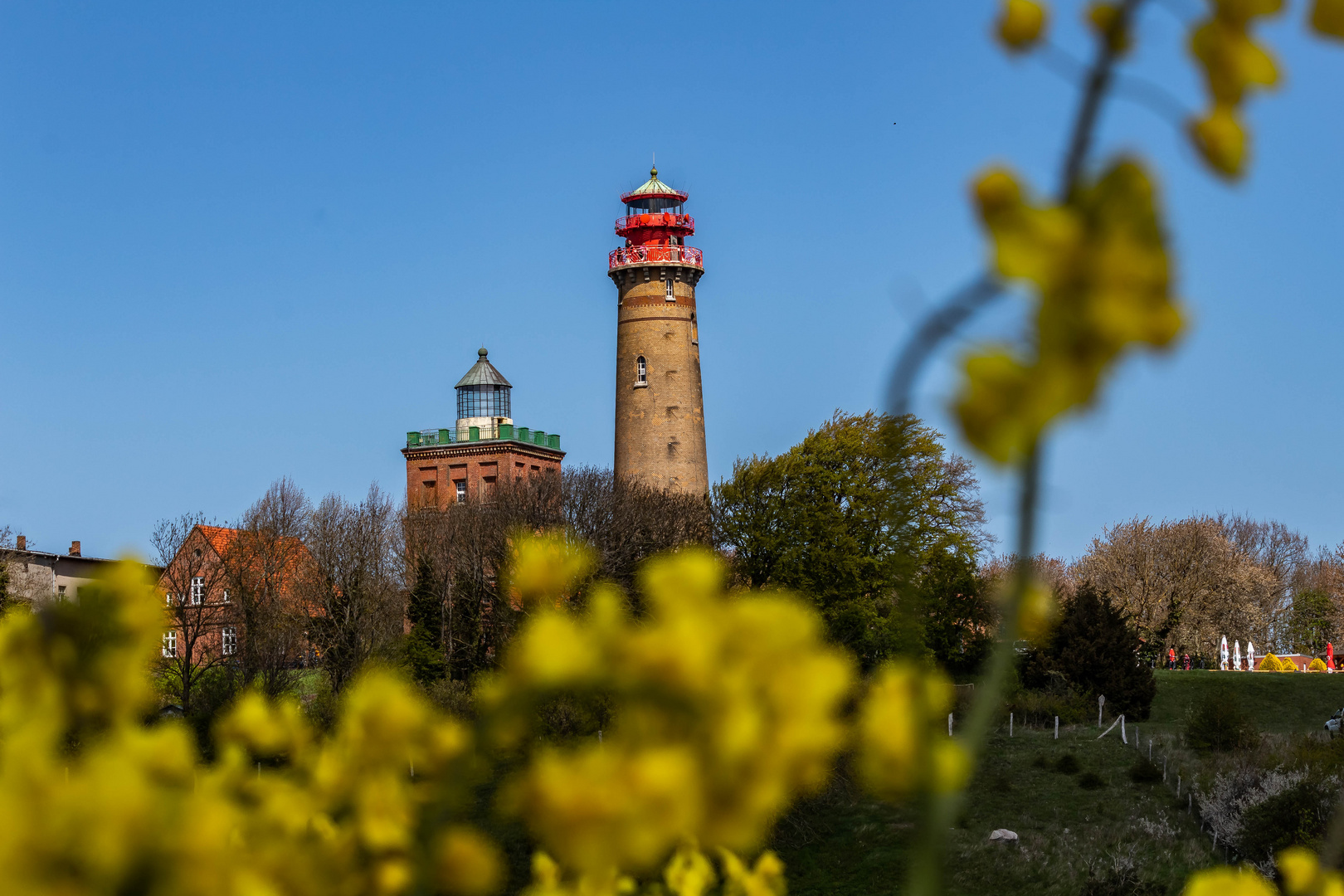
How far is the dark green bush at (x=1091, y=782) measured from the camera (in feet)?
81.4

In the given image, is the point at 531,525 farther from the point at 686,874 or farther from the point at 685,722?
the point at 685,722

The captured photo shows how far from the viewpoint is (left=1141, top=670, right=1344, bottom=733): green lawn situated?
3675 cm

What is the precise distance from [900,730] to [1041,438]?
12.6 inches

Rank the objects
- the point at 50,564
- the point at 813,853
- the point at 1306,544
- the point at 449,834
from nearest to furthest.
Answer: the point at 449,834, the point at 813,853, the point at 50,564, the point at 1306,544

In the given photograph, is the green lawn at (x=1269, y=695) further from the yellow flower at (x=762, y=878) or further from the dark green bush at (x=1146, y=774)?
the yellow flower at (x=762, y=878)

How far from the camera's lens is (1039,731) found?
3152cm

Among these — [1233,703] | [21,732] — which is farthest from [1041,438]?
[1233,703]

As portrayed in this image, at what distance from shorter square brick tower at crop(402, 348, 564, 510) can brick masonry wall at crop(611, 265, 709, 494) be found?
961cm

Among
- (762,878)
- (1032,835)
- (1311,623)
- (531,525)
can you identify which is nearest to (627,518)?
(531,525)

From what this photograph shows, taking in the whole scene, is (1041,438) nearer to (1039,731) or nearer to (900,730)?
(900,730)

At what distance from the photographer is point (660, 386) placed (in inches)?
1914

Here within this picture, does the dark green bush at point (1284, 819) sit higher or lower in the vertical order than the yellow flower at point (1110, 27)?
lower

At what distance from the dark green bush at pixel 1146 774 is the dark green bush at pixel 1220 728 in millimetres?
2458

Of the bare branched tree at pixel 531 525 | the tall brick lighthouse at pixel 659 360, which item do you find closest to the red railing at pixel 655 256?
the tall brick lighthouse at pixel 659 360
